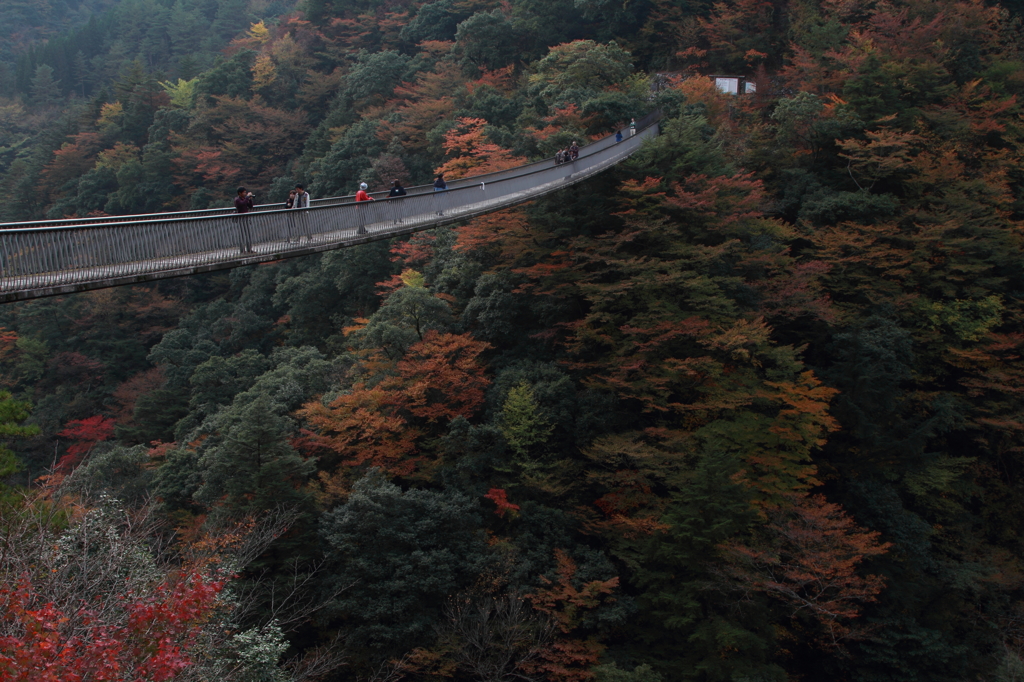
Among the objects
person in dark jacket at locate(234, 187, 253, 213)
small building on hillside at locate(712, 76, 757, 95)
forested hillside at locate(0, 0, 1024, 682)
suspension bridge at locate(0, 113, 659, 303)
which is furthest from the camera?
small building on hillside at locate(712, 76, 757, 95)

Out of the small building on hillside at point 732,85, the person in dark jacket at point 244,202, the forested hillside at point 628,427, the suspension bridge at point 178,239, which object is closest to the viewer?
the suspension bridge at point 178,239

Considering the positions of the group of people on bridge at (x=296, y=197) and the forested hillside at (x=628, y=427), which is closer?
the group of people on bridge at (x=296, y=197)

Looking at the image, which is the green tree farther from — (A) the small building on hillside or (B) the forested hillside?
(A) the small building on hillside

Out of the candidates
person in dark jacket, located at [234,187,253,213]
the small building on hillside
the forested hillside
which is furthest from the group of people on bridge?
the small building on hillside

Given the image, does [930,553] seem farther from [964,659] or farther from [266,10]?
[266,10]

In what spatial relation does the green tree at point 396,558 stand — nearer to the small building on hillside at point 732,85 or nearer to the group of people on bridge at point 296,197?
the group of people on bridge at point 296,197

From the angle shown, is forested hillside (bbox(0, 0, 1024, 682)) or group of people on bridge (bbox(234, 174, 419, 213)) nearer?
group of people on bridge (bbox(234, 174, 419, 213))

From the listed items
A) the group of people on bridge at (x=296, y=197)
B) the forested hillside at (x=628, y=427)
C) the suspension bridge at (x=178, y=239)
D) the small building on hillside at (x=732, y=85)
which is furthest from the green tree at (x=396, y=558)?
the small building on hillside at (x=732, y=85)
